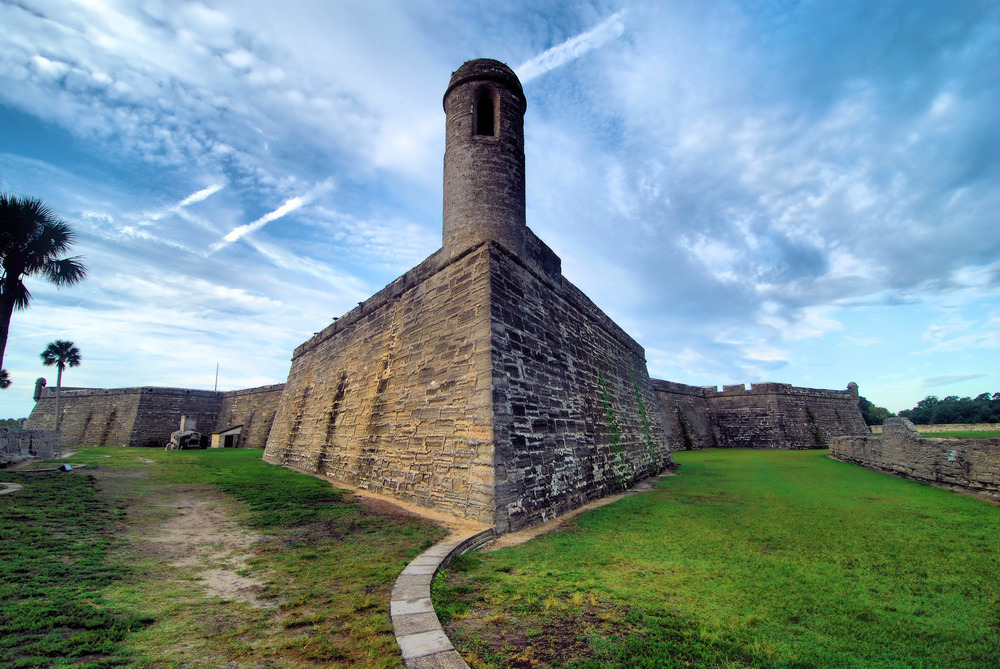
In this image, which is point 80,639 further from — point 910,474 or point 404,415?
point 910,474

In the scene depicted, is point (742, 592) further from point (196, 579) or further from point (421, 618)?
point (196, 579)

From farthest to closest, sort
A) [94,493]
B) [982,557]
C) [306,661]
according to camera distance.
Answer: [94,493] → [982,557] → [306,661]

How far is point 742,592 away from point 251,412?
31765 mm

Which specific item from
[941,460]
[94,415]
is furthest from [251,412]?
[941,460]

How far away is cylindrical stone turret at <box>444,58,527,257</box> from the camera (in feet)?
29.0

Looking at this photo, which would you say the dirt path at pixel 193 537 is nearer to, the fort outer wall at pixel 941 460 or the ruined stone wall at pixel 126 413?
the fort outer wall at pixel 941 460

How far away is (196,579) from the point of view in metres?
3.78

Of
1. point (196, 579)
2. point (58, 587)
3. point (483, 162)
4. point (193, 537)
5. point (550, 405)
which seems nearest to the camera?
point (58, 587)

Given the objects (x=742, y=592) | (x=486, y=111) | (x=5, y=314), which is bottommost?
(x=742, y=592)

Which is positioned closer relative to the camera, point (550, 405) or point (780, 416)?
point (550, 405)

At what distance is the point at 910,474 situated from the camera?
979 cm

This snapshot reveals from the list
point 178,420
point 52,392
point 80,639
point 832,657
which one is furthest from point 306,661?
point 52,392

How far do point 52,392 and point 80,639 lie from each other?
43.3 meters

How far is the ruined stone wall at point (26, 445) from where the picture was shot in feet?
35.8
